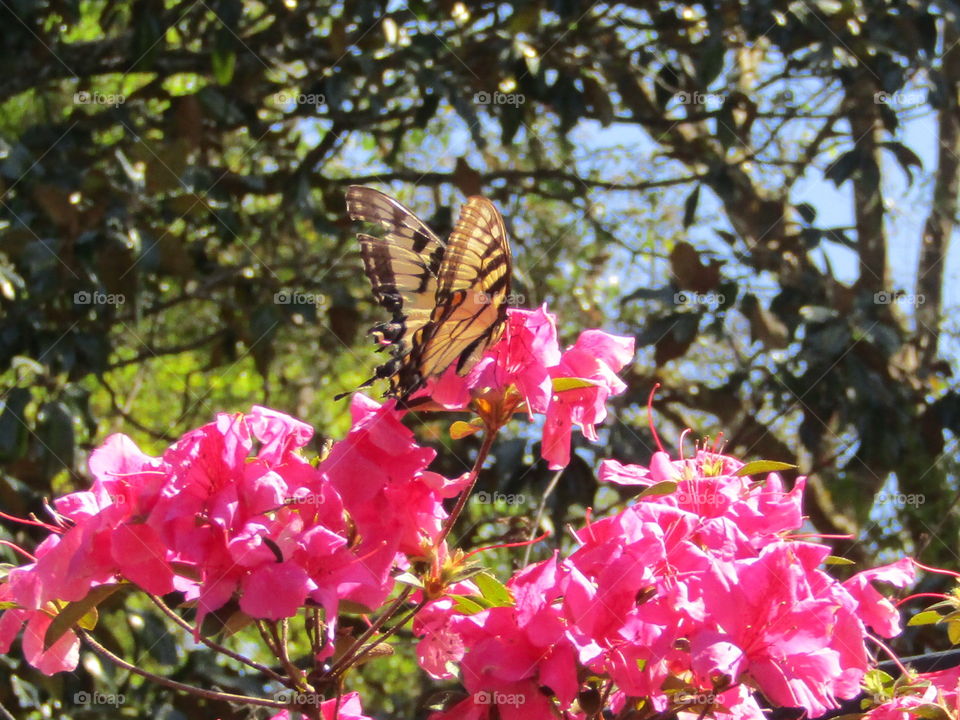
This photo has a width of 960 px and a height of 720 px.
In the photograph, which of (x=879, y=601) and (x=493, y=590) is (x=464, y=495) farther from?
(x=879, y=601)

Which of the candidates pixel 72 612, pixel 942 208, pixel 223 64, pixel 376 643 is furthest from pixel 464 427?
pixel 942 208

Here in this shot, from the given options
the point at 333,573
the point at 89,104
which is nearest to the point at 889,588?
the point at 333,573

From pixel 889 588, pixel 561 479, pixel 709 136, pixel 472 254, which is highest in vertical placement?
pixel 709 136

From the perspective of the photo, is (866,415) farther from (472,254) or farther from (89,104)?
(89,104)

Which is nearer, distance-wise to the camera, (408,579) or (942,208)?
(408,579)

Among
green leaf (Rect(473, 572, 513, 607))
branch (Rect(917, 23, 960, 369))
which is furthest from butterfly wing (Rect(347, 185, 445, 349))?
branch (Rect(917, 23, 960, 369))

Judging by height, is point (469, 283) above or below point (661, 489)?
above

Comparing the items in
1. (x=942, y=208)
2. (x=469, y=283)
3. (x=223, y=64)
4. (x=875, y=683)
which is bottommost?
(x=875, y=683)

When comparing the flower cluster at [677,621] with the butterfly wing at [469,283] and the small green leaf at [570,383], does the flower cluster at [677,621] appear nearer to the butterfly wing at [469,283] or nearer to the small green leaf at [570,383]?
the small green leaf at [570,383]
